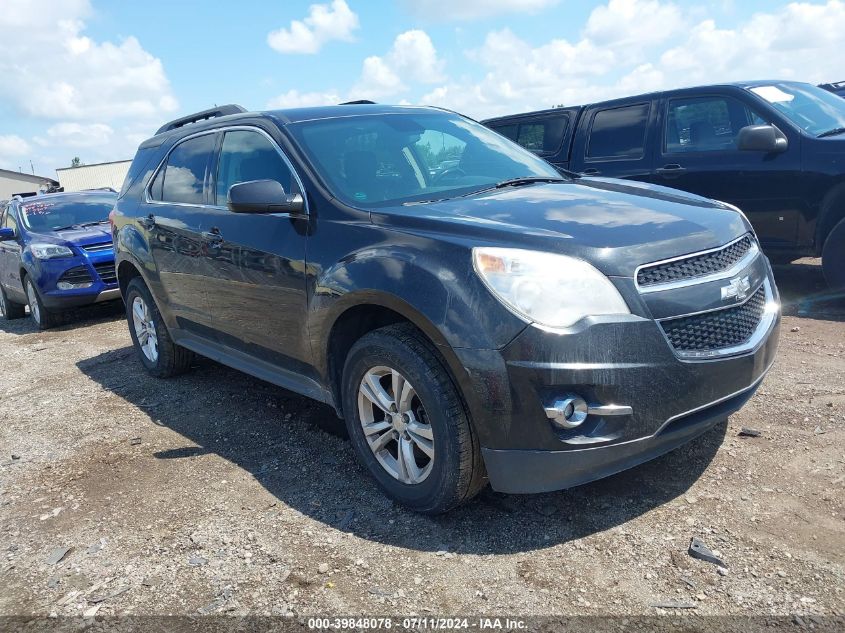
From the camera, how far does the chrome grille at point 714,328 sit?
266 cm

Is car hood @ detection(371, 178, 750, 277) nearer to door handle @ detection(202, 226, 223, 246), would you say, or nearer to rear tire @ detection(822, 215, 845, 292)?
door handle @ detection(202, 226, 223, 246)

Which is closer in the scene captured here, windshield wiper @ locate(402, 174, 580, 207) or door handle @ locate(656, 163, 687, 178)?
windshield wiper @ locate(402, 174, 580, 207)

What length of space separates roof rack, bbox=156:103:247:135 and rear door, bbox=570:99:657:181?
3.38m

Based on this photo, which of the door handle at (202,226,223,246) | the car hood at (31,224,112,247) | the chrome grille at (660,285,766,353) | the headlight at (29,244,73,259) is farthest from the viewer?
the car hood at (31,224,112,247)

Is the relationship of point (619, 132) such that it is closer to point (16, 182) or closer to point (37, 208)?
point (37, 208)

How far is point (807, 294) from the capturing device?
21.2ft

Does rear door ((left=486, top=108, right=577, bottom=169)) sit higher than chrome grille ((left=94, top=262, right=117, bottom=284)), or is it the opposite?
rear door ((left=486, top=108, right=577, bottom=169))

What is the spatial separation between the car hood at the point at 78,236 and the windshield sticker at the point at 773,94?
7528mm

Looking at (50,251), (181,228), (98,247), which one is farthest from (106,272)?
(181,228)

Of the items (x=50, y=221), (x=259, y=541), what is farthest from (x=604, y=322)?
(x=50, y=221)

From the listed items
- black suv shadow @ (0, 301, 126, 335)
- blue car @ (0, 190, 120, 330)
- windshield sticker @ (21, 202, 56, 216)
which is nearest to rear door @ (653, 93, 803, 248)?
blue car @ (0, 190, 120, 330)

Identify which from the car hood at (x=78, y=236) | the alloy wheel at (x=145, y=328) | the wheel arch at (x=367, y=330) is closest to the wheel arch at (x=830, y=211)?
the wheel arch at (x=367, y=330)

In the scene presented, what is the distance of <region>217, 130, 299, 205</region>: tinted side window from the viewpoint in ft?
12.5

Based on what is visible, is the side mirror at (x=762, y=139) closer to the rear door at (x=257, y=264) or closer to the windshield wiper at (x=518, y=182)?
the windshield wiper at (x=518, y=182)
